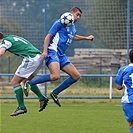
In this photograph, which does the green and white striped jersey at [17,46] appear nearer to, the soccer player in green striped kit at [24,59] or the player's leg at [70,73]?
the soccer player in green striped kit at [24,59]

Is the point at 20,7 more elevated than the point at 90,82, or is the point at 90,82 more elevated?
the point at 20,7

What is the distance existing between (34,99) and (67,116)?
20.8 feet

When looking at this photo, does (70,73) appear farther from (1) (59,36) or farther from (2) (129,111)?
(2) (129,111)

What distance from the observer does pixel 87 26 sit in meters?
24.0

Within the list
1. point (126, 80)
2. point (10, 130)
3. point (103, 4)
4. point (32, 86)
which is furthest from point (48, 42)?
point (103, 4)

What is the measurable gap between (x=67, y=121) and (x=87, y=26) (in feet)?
30.7

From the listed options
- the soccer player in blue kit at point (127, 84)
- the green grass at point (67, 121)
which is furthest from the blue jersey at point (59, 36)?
the soccer player in blue kit at point (127, 84)

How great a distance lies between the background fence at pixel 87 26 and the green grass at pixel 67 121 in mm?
4780

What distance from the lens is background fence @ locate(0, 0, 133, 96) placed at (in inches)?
933

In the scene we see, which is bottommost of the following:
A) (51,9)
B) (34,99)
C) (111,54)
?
(34,99)

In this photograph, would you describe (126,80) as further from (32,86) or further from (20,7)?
(20,7)

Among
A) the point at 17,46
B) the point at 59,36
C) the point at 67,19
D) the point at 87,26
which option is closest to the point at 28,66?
the point at 17,46

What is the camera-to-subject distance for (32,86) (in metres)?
13.4

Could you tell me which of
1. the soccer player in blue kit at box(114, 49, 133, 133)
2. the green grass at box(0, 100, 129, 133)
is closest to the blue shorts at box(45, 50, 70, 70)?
the green grass at box(0, 100, 129, 133)
